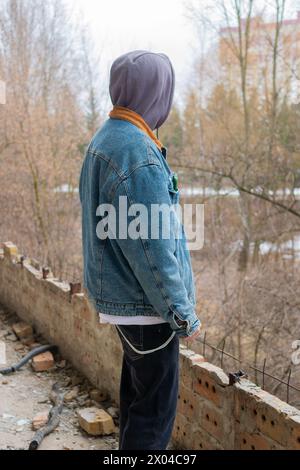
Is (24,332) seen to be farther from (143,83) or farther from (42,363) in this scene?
(143,83)

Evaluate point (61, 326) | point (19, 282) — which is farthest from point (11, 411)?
point (19, 282)

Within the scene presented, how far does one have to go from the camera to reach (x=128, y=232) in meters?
1.80

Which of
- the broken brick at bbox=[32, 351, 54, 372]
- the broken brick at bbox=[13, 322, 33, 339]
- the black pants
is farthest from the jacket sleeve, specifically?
the broken brick at bbox=[13, 322, 33, 339]

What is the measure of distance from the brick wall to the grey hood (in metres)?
1.39

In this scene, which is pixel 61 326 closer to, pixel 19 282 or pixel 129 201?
pixel 19 282

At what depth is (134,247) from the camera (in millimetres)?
1786

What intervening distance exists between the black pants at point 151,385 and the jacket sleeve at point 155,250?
14cm

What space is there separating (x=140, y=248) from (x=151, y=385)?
0.54m

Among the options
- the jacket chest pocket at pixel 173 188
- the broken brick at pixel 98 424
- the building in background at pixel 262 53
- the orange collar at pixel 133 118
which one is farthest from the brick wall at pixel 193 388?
the building in background at pixel 262 53

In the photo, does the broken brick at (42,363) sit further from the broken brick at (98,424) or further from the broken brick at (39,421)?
the broken brick at (98,424)

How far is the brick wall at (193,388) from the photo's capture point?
2369mm

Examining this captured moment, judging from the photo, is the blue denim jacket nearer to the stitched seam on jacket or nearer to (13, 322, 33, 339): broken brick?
the stitched seam on jacket

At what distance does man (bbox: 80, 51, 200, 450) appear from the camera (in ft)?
5.81

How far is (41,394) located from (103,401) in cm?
60
